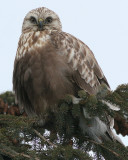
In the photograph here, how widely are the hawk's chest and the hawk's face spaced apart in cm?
37

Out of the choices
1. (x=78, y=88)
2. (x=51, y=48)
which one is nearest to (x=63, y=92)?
(x=78, y=88)

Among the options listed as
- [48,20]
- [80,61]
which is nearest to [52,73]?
[80,61]

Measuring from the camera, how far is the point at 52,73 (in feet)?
15.1

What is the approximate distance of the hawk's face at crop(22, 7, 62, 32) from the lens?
5.71 meters

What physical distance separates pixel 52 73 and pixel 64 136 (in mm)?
920

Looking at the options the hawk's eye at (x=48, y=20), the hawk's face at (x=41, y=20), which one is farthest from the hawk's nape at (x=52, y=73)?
the hawk's eye at (x=48, y=20)

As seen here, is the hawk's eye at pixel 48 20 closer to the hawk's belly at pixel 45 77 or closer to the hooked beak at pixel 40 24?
the hooked beak at pixel 40 24

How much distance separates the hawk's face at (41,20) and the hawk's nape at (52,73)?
0.96 feet

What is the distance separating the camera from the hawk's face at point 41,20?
571 cm

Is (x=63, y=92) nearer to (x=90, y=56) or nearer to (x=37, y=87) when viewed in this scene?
(x=37, y=87)

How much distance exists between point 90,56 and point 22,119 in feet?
6.64

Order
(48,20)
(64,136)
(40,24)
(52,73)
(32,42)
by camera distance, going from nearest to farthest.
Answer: (64,136) < (52,73) < (32,42) < (40,24) < (48,20)

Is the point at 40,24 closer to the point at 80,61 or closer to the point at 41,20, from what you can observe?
the point at 41,20

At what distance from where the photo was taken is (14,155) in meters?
3.28
